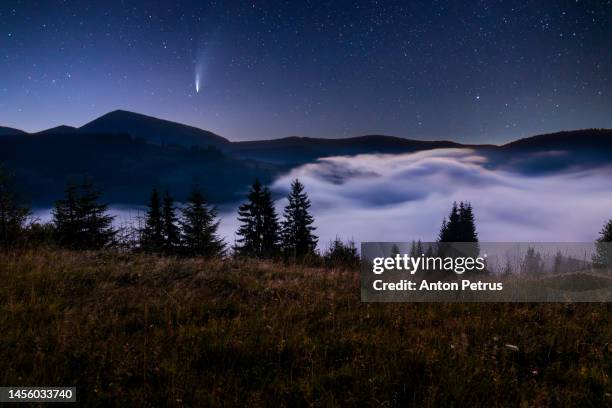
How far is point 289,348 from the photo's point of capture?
11.6ft

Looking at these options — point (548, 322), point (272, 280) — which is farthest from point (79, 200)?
point (548, 322)

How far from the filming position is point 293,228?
58.1 metres

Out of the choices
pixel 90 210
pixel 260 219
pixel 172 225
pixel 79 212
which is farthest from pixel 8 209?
pixel 260 219

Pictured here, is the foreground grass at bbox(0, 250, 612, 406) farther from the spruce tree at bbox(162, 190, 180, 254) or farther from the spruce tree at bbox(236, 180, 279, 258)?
the spruce tree at bbox(236, 180, 279, 258)

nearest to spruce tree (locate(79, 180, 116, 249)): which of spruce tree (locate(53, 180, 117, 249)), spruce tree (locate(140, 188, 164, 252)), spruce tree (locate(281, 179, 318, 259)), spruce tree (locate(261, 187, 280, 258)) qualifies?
spruce tree (locate(53, 180, 117, 249))

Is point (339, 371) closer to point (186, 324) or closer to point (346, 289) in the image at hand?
point (186, 324)

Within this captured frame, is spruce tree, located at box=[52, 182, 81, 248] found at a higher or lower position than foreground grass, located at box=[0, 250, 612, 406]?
higher

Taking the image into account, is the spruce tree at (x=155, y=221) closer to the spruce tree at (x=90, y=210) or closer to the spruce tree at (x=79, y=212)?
the spruce tree at (x=90, y=210)

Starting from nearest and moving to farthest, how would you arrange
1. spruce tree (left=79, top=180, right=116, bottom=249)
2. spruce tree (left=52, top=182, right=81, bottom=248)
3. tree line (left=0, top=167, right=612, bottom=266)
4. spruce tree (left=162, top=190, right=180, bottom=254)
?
tree line (left=0, top=167, right=612, bottom=266) → spruce tree (left=52, top=182, right=81, bottom=248) → spruce tree (left=79, top=180, right=116, bottom=249) → spruce tree (left=162, top=190, right=180, bottom=254)

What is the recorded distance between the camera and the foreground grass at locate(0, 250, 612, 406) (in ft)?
9.30

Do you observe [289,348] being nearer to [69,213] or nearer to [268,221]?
[69,213]

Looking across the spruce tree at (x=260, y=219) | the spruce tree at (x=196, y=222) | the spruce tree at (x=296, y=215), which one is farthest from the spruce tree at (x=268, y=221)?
the spruce tree at (x=196, y=222)

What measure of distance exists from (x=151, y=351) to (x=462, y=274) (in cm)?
697

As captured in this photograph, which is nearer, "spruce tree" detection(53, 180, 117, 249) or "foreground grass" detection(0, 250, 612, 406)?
→ "foreground grass" detection(0, 250, 612, 406)
